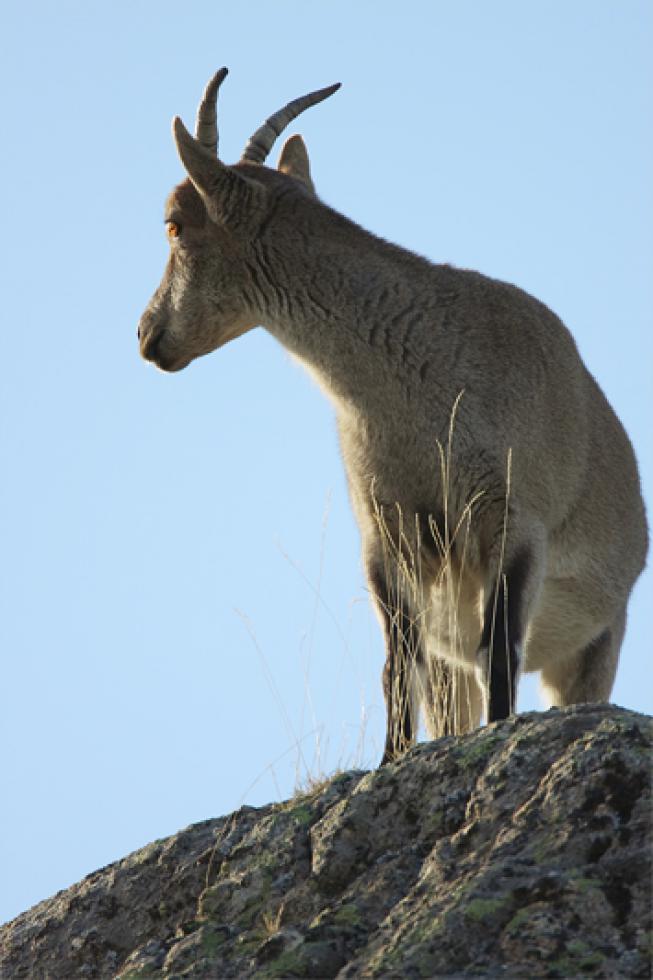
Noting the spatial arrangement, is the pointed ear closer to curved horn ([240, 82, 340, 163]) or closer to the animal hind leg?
curved horn ([240, 82, 340, 163])

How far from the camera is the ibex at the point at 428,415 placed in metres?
7.49

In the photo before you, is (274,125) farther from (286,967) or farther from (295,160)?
(286,967)

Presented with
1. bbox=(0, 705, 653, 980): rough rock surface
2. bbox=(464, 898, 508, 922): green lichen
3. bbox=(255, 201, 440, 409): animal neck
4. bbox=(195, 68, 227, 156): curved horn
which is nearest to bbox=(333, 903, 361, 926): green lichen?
bbox=(0, 705, 653, 980): rough rock surface

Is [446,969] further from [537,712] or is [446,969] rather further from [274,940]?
[537,712]

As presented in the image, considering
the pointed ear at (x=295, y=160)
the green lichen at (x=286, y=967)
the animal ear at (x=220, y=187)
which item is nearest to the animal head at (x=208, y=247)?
the animal ear at (x=220, y=187)

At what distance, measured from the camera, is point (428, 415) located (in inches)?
299

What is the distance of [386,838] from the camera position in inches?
191

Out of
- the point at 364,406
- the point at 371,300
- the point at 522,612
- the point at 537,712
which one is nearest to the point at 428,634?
the point at 522,612

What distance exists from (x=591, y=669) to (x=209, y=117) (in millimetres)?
3797

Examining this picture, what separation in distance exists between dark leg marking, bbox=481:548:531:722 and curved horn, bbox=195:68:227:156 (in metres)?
2.96

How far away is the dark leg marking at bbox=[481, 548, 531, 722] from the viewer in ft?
23.8

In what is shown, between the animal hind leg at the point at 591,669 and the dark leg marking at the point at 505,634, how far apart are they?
5.64 feet

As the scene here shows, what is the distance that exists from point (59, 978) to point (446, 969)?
6.28ft

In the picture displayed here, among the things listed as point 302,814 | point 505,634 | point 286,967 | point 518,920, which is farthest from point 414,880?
point 505,634
